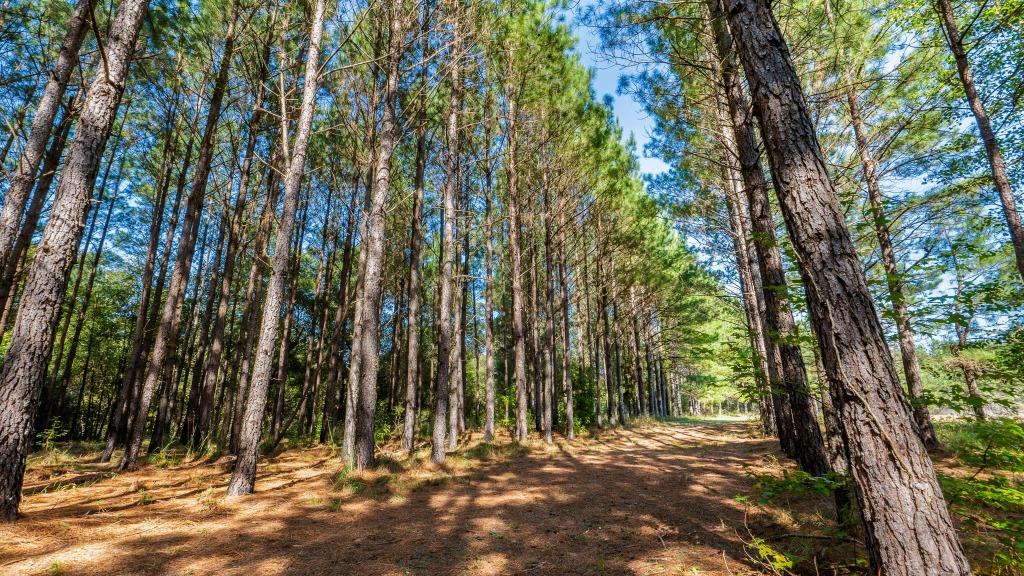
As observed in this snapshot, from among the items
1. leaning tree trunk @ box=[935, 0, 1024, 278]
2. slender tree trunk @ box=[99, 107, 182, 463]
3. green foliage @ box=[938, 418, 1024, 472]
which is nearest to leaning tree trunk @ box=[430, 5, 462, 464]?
slender tree trunk @ box=[99, 107, 182, 463]

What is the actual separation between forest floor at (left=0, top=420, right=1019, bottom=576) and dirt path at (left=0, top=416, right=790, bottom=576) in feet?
0.07

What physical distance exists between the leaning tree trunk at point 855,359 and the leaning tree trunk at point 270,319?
19.8ft

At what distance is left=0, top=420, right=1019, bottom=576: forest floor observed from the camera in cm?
314

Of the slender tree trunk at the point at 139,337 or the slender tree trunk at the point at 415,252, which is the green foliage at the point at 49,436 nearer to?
the slender tree trunk at the point at 139,337

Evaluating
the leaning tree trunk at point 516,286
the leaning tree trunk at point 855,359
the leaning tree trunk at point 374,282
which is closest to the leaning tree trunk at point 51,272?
the leaning tree trunk at point 374,282

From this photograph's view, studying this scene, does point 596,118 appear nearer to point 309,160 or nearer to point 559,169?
point 559,169

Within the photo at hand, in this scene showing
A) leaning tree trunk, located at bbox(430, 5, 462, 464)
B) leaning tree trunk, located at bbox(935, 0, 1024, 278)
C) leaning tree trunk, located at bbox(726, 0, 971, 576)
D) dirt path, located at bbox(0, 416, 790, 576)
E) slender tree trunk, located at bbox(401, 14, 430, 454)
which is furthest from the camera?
slender tree trunk, located at bbox(401, 14, 430, 454)

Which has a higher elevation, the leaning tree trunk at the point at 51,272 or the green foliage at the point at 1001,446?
the leaning tree trunk at the point at 51,272

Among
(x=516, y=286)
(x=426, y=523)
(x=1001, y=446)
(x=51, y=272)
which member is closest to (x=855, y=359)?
(x=1001, y=446)

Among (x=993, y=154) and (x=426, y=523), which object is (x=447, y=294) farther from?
(x=993, y=154)

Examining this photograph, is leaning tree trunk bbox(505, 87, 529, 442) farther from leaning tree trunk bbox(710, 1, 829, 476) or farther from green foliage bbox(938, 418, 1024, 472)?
green foliage bbox(938, 418, 1024, 472)

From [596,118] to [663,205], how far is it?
11.5 feet

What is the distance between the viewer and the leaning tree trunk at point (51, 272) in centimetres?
382

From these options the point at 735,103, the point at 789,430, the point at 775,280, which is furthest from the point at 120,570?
the point at 789,430
